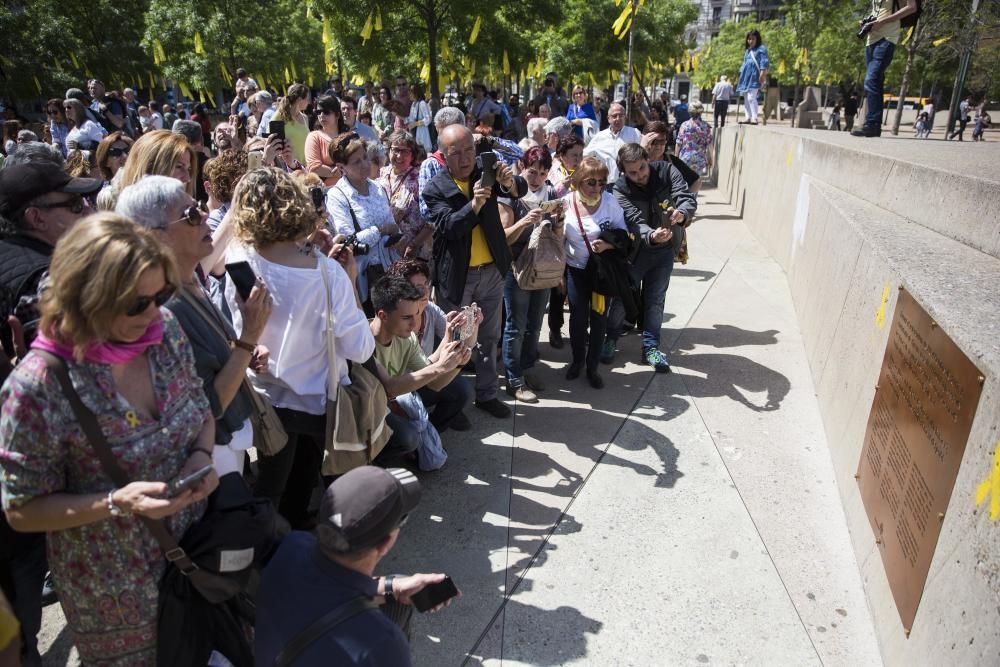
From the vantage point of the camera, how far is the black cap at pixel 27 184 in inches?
102

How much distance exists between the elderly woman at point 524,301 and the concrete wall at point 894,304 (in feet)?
6.91

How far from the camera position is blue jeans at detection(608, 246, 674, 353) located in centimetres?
557

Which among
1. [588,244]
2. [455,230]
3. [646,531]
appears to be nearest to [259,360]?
[455,230]

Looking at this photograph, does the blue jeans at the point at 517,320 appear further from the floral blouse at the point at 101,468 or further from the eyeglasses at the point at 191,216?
the floral blouse at the point at 101,468

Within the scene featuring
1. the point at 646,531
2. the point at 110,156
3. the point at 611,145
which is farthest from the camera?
the point at 611,145

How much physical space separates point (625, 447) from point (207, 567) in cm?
303

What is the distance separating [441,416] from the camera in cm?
437

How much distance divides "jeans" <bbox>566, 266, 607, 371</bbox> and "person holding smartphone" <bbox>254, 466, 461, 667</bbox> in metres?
3.50

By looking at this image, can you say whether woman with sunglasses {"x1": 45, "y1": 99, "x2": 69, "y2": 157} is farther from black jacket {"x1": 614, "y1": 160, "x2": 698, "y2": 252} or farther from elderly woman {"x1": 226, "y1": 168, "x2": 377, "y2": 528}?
elderly woman {"x1": 226, "y1": 168, "x2": 377, "y2": 528}

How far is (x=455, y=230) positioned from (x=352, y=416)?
1.75 m

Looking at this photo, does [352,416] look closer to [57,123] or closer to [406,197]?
[406,197]

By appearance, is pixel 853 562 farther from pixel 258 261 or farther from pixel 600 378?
pixel 258 261

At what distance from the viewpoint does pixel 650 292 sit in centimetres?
571

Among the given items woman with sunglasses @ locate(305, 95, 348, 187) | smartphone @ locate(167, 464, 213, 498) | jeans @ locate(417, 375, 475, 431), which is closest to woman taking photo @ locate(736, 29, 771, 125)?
woman with sunglasses @ locate(305, 95, 348, 187)
